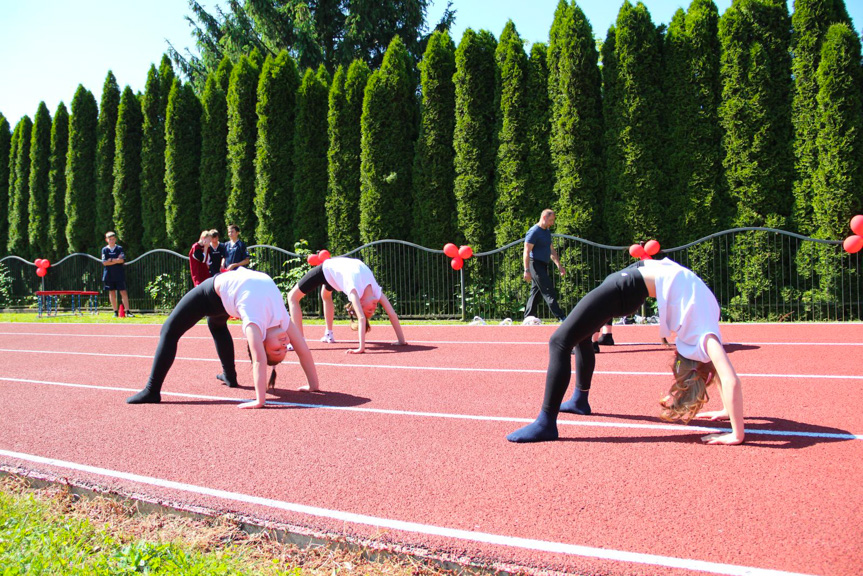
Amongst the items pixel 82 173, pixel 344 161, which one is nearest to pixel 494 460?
pixel 344 161

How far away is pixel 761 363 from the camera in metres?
7.95

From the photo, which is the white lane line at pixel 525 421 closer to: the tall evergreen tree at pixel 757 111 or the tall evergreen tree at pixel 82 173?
the tall evergreen tree at pixel 757 111

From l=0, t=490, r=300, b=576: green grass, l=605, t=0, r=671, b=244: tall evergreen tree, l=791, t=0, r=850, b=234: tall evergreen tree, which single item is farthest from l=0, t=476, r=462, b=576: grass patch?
l=791, t=0, r=850, b=234: tall evergreen tree

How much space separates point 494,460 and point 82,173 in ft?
80.4

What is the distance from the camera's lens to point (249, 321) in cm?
596

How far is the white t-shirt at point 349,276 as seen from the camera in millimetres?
9305

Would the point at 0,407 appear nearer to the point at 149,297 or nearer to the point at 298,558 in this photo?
the point at 298,558

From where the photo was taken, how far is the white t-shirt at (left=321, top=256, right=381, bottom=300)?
30.5 ft

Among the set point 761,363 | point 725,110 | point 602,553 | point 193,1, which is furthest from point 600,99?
point 193,1

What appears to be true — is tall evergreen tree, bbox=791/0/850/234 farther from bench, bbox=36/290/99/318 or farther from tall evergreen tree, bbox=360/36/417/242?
bench, bbox=36/290/99/318

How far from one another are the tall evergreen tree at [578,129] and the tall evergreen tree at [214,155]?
35.3 feet

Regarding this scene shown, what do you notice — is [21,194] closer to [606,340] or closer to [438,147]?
[438,147]

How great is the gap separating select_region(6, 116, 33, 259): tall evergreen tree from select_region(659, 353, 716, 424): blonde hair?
1138 inches

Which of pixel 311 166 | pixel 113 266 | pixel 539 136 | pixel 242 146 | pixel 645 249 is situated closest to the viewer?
pixel 645 249
